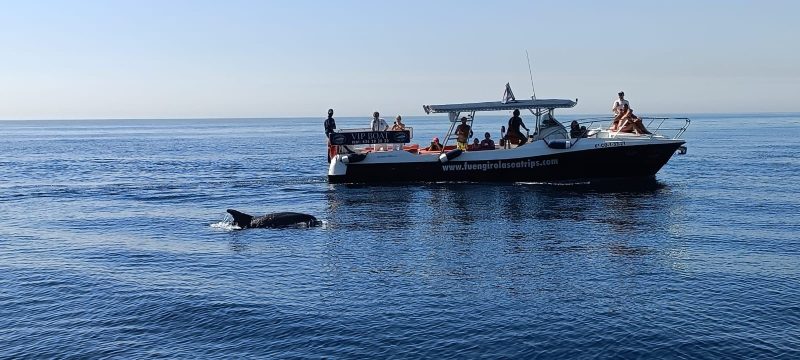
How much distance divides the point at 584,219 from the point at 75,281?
1483 centimetres

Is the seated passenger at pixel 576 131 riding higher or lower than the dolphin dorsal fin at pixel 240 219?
higher

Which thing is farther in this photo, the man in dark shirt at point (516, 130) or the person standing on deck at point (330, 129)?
the person standing on deck at point (330, 129)

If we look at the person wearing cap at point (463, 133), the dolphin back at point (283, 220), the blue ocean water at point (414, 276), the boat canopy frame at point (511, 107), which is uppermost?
the boat canopy frame at point (511, 107)

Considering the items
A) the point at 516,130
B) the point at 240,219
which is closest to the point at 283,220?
the point at 240,219

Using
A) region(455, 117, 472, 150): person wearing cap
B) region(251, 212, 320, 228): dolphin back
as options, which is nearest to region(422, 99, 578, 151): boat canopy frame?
region(455, 117, 472, 150): person wearing cap

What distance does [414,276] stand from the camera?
18.0 metres

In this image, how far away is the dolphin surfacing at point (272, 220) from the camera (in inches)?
989

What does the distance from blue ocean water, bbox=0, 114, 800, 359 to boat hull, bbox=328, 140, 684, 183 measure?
1.37m

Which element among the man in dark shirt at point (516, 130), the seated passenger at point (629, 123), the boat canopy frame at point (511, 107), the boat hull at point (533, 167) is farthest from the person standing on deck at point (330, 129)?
the seated passenger at point (629, 123)

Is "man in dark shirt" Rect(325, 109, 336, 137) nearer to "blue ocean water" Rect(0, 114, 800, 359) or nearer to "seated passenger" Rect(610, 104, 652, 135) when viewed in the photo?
"blue ocean water" Rect(0, 114, 800, 359)

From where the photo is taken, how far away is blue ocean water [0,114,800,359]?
524 inches

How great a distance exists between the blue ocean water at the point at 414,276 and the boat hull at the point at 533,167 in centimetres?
137

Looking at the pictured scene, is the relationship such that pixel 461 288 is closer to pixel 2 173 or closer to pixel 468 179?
pixel 468 179

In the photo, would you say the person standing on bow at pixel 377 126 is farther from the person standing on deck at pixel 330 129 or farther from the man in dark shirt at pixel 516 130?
the man in dark shirt at pixel 516 130
